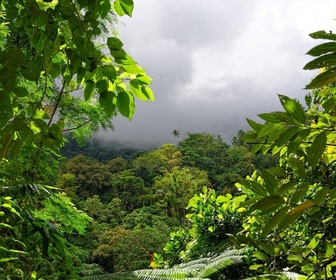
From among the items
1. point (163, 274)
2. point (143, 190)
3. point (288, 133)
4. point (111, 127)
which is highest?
point (143, 190)

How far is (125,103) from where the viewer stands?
49 cm

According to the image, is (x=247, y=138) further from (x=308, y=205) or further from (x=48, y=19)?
(x=48, y=19)

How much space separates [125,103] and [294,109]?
9.6 inches

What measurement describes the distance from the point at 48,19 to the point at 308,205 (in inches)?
17.0

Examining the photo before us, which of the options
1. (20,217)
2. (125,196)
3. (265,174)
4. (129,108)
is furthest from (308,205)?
(125,196)

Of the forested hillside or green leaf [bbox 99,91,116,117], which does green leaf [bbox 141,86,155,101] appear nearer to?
green leaf [bbox 99,91,116,117]

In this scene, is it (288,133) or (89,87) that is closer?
(288,133)

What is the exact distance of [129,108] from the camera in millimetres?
492

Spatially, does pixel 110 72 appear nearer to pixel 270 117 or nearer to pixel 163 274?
pixel 270 117

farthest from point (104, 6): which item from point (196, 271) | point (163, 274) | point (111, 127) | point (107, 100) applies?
point (111, 127)

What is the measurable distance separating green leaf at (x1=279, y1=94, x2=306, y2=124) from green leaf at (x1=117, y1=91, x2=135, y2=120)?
9.0 inches

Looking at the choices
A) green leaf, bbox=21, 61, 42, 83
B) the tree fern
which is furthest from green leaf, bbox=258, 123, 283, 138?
the tree fern

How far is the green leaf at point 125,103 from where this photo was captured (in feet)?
1.61

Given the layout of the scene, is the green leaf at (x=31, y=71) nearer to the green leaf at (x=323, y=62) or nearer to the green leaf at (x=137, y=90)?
the green leaf at (x=137, y=90)
